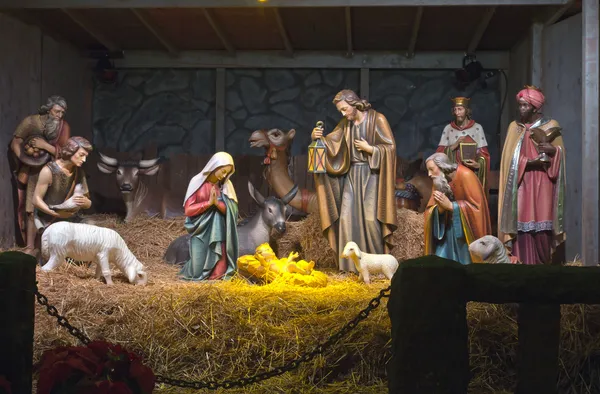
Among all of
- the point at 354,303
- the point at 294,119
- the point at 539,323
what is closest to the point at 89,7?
the point at 294,119

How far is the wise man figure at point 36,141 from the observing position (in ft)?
27.6

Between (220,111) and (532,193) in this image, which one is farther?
(220,111)

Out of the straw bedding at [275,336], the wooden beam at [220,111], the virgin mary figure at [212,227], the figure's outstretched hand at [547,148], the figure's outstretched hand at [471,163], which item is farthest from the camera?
the wooden beam at [220,111]

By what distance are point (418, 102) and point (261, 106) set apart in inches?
83.0

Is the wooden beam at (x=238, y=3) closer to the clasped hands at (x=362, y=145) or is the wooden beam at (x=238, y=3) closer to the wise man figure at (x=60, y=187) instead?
the clasped hands at (x=362, y=145)

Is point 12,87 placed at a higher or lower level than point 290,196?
higher

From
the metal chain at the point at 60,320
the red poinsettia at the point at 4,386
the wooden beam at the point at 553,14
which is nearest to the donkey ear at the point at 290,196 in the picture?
the wooden beam at the point at 553,14

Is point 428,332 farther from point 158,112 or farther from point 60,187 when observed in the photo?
point 158,112

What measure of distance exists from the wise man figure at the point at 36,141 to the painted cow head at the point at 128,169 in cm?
162

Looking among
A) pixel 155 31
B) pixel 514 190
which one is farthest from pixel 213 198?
pixel 155 31

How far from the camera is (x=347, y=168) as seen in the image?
7922 mm

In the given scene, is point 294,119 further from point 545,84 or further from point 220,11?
point 545,84

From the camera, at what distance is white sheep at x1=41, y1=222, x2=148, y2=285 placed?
6.78m

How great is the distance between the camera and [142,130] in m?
11.3
